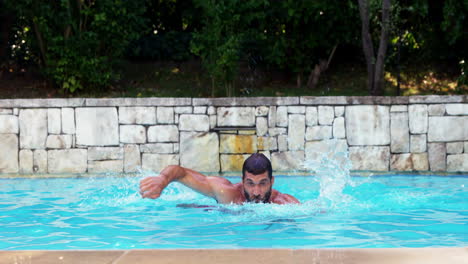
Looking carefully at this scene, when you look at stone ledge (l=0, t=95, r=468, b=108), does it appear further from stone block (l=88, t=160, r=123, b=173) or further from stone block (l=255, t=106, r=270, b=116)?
stone block (l=88, t=160, r=123, b=173)

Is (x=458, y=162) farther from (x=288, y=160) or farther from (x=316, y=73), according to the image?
(x=316, y=73)

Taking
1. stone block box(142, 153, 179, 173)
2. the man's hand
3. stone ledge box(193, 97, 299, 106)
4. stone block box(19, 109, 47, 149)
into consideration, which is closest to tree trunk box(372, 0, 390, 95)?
stone ledge box(193, 97, 299, 106)

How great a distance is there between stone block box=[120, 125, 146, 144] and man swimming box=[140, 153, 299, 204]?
386cm

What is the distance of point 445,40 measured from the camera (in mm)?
13133

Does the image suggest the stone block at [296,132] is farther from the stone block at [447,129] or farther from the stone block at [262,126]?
the stone block at [447,129]

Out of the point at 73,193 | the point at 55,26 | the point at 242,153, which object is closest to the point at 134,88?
the point at 55,26

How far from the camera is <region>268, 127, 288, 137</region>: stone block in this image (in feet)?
32.9

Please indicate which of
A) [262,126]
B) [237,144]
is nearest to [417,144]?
[262,126]

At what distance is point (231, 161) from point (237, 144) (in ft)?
0.95

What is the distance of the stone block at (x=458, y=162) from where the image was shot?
9.94m

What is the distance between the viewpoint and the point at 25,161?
1001 cm

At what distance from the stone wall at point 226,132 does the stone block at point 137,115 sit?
0.02 m

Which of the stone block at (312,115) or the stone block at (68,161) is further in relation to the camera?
the stone block at (68,161)

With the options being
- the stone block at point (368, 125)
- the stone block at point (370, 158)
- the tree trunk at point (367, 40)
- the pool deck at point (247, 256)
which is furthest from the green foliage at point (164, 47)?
the pool deck at point (247, 256)
